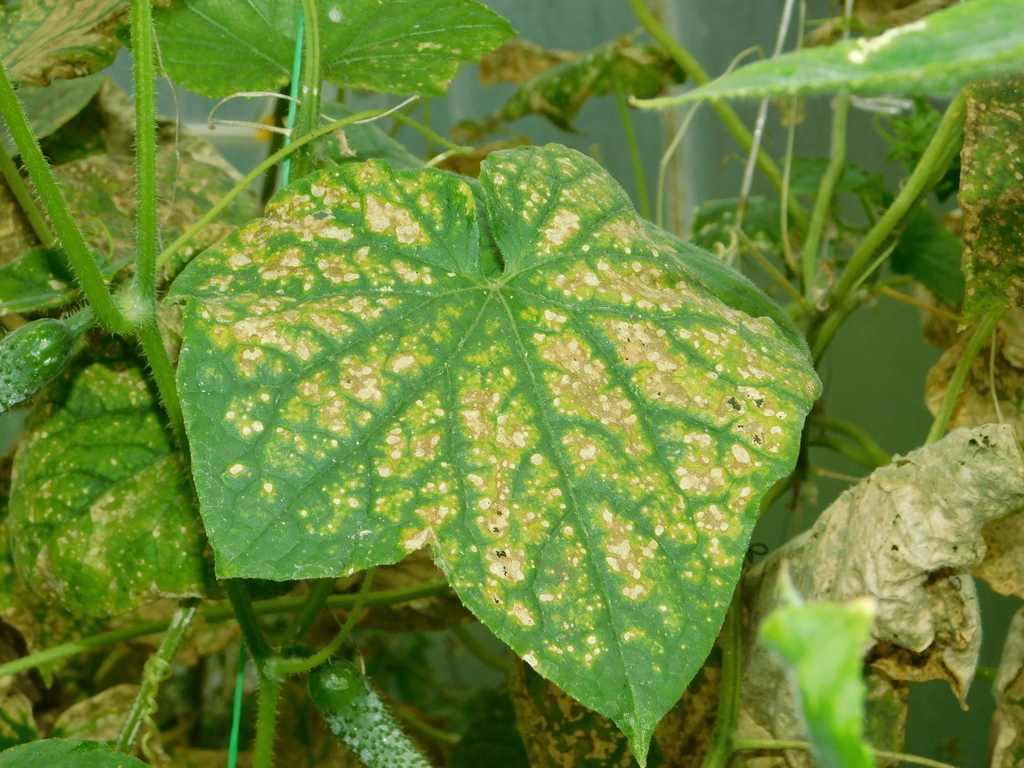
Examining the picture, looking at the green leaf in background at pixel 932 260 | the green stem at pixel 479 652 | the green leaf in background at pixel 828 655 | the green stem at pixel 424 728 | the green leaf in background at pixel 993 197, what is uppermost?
the green leaf in background at pixel 828 655

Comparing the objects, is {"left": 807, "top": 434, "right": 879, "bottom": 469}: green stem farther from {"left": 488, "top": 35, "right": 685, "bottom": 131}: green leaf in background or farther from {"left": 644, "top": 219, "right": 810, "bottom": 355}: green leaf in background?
{"left": 488, "top": 35, "right": 685, "bottom": 131}: green leaf in background

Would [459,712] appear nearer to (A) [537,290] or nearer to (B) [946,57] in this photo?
(A) [537,290]

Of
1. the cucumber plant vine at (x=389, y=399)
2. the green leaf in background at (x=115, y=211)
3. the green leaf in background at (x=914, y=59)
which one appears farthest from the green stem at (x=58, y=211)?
the green leaf in background at (x=914, y=59)

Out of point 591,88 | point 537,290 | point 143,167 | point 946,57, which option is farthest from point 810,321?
point 946,57

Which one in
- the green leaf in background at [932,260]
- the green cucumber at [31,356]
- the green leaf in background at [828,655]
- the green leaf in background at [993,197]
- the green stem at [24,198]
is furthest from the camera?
the green leaf in background at [932,260]

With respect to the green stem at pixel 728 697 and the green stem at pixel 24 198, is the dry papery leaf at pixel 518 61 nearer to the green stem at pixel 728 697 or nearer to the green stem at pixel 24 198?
the green stem at pixel 24 198

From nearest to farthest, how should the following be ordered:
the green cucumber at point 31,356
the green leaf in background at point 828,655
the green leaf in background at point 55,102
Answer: the green leaf in background at point 828,655
the green cucumber at point 31,356
the green leaf in background at point 55,102
